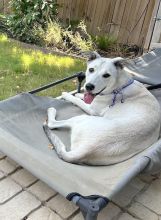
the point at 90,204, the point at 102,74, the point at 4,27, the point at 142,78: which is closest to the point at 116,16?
the point at 4,27

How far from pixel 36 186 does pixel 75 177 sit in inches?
23.0

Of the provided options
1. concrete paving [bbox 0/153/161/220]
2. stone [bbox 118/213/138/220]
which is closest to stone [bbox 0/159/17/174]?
concrete paving [bbox 0/153/161/220]

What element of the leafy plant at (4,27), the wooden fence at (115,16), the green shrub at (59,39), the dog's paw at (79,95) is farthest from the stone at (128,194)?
the leafy plant at (4,27)

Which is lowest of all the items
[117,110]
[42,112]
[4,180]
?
[4,180]

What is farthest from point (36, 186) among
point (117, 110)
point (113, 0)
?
point (113, 0)

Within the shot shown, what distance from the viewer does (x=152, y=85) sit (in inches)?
157

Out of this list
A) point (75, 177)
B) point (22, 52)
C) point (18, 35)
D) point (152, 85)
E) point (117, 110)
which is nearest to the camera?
point (75, 177)

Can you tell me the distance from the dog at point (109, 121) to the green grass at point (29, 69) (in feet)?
4.14

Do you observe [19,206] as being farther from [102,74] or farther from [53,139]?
[102,74]

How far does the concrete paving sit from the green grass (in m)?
1.63

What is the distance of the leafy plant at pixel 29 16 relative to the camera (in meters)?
6.51

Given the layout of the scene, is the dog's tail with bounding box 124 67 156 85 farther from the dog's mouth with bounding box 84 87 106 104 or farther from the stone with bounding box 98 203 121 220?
the stone with bounding box 98 203 121 220

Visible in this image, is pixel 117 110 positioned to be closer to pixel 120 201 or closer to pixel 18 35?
pixel 120 201

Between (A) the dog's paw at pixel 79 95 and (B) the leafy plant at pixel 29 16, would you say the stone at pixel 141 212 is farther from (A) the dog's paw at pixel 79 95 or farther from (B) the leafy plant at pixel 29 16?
(B) the leafy plant at pixel 29 16
